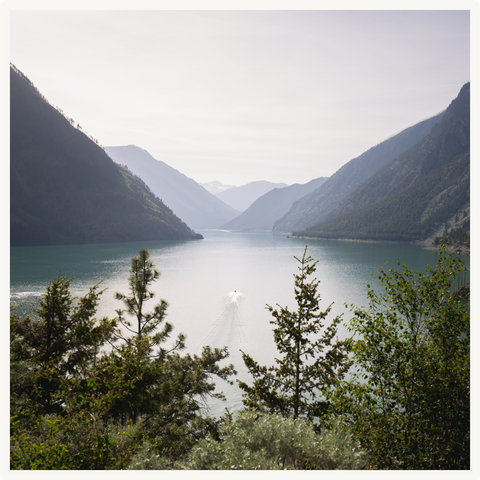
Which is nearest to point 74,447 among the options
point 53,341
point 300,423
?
point 53,341

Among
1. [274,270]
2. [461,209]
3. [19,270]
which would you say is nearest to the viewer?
[19,270]

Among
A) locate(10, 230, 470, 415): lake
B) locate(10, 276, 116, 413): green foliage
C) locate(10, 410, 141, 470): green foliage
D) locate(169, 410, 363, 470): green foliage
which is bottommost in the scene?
locate(10, 230, 470, 415): lake

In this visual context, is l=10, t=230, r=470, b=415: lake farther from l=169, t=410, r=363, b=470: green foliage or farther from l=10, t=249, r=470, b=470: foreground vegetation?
l=169, t=410, r=363, b=470: green foliage

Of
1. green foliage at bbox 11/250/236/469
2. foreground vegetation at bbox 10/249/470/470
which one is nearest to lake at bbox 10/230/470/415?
foreground vegetation at bbox 10/249/470/470

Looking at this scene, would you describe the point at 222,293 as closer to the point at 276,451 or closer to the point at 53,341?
the point at 53,341

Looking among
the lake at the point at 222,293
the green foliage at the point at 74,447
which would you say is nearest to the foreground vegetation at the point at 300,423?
the green foliage at the point at 74,447

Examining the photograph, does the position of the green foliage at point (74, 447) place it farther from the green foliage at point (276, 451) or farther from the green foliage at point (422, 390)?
the green foliage at point (422, 390)

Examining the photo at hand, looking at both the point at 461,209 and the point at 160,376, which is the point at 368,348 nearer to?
the point at 160,376
